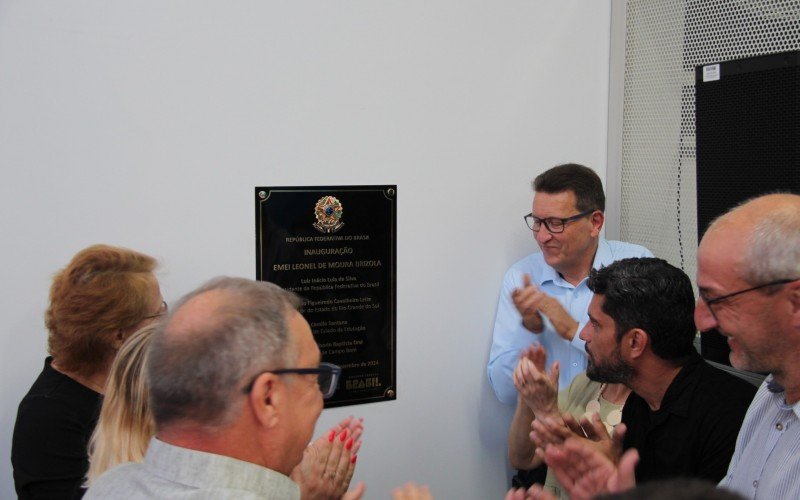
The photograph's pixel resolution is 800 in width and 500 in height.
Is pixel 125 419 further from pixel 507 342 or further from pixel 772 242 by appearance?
pixel 507 342

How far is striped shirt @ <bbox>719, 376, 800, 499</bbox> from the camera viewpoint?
162cm

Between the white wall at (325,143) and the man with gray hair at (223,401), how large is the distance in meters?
1.39

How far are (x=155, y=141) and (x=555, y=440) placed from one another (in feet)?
5.64

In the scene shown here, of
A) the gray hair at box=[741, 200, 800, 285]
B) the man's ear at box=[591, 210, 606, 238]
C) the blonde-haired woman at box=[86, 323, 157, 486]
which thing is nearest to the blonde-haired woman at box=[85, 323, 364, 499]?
the blonde-haired woman at box=[86, 323, 157, 486]

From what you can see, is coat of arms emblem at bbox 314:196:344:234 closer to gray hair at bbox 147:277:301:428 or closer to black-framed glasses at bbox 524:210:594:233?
black-framed glasses at bbox 524:210:594:233

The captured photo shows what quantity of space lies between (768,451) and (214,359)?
1300mm

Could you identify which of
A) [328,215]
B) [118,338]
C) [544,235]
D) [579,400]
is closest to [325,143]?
[328,215]

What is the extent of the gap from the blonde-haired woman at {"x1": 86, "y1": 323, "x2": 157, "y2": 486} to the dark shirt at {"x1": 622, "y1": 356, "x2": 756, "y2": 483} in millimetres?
1447

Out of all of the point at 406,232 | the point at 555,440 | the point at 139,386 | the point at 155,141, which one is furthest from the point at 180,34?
the point at 555,440

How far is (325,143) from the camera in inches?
113

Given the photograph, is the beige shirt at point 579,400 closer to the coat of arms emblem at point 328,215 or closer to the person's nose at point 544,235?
the person's nose at point 544,235

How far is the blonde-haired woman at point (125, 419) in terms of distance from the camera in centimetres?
161

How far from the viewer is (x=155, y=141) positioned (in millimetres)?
2627

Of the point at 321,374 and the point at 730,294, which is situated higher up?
the point at 730,294
